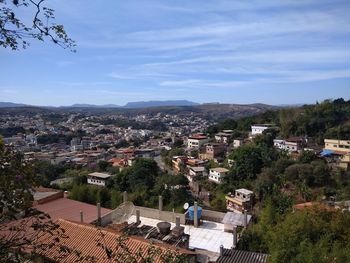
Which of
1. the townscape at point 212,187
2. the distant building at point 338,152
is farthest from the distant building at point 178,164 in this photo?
the distant building at point 338,152

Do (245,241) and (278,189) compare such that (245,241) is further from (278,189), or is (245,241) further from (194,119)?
(194,119)

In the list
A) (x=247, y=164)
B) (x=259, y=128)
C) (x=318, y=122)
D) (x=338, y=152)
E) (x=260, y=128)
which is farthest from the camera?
(x=259, y=128)

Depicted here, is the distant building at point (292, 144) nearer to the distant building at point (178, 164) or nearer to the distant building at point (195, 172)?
the distant building at point (195, 172)

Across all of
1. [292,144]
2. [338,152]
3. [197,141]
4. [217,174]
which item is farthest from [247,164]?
[197,141]

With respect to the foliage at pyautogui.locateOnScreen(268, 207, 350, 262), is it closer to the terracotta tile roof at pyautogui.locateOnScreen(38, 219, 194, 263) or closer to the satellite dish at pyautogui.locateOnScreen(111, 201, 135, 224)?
the terracotta tile roof at pyautogui.locateOnScreen(38, 219, 194, 263)

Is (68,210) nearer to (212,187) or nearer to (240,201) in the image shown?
(240,201)

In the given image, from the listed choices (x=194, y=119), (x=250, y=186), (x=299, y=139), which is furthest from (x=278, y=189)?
(x=194, y=119)

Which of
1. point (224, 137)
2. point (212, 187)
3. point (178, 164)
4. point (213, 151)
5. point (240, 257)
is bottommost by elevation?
point (212, 187)
